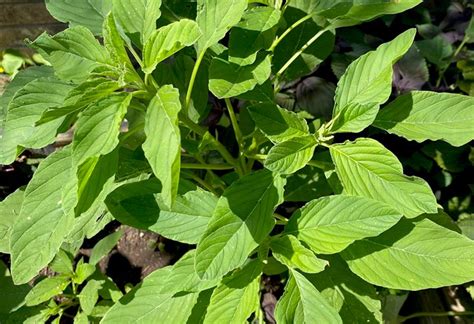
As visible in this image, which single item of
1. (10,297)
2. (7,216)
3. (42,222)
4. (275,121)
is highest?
(275,121)

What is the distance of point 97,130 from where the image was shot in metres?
0.63

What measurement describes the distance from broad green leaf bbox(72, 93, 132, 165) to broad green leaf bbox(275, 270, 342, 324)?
0.35 meters

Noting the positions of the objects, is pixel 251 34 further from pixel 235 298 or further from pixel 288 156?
pixel 235 298

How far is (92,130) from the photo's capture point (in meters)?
0.63

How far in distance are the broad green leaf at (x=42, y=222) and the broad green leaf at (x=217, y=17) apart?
27 cm

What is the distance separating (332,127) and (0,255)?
1.07m

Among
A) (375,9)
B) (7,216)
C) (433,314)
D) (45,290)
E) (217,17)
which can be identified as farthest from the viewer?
(433,314)

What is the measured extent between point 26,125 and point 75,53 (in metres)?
0.13

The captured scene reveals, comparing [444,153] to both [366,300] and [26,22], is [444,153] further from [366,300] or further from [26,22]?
[26,22]

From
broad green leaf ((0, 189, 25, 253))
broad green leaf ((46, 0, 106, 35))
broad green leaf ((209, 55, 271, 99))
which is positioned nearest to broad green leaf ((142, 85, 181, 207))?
broad green leaf ((209, 55, 271, 99))

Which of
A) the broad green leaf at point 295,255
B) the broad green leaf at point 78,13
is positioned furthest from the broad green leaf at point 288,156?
the broad green leaf at point 78,13

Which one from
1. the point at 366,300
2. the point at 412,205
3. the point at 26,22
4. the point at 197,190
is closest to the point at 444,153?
the point at 366,300

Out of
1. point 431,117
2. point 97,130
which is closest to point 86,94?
point 97,130

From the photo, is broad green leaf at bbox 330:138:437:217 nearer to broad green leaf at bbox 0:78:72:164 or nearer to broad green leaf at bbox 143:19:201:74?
broad green leaf at bbox 143:19:201:74
